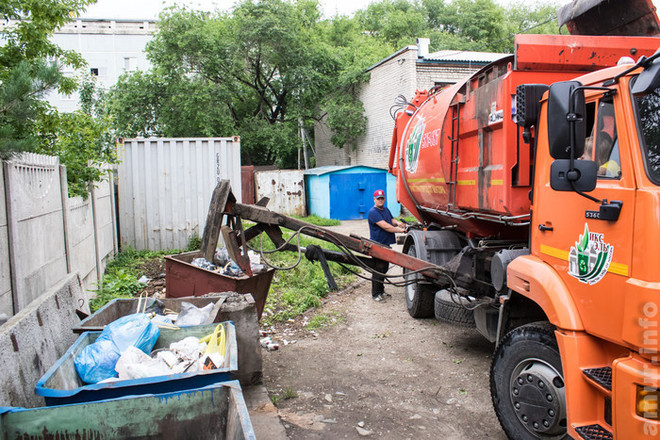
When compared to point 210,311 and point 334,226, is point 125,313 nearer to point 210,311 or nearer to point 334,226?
point 210,311

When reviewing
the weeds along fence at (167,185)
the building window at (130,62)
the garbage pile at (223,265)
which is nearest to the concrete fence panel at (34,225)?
the garbage pile at (223,265)

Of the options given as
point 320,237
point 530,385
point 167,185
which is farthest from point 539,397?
point 167,185

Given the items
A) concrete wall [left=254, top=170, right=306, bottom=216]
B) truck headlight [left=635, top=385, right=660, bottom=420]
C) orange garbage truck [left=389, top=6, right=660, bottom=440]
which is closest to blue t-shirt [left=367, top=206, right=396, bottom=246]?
orange garbage truck [left=389, top=6, right=660, bottom=440]

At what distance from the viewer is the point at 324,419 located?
4176mm

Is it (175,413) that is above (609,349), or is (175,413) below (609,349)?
below

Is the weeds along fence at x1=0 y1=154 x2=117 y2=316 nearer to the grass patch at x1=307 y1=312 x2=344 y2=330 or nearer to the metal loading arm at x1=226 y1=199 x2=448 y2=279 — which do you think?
the metal loading arm at x1=226 y1=199 x2=448 y2=279

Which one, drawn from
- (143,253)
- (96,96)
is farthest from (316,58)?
(143,253)

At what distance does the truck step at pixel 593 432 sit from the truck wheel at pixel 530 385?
258 mm

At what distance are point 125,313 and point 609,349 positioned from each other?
3.92 meters

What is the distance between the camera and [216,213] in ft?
17.3

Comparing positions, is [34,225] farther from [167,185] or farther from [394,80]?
[394,80]

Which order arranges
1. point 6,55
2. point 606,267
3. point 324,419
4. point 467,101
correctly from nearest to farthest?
point 606,267
point 324,419
point 467,101
point 6,55

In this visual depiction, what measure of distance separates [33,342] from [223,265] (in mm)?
2891

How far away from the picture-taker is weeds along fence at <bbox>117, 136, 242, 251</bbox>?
1054 cm
